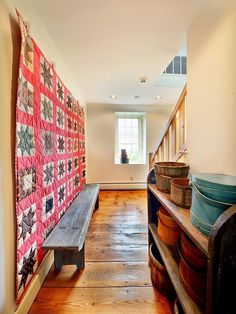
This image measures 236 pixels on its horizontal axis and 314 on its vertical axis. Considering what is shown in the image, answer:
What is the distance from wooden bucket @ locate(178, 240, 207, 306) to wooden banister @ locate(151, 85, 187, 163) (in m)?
1.02

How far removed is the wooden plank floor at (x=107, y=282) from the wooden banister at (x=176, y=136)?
106 cm

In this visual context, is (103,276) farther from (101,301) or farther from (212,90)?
(212,90)

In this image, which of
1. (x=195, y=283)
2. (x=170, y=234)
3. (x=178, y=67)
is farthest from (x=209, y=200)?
(x=178, y=67)

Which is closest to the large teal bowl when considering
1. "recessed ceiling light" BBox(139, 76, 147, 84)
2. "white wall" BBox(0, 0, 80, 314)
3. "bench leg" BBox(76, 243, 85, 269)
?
"white wall" BBox(0, 0, 80, 314)

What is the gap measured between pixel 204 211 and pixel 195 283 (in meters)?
0.40

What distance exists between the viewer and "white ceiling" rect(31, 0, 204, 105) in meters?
1.44

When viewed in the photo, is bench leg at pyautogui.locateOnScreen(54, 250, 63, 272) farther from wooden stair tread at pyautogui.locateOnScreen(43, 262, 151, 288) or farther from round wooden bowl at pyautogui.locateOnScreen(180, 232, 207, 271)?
round wooden bowl at pyautogui.locateOnScreen(180, 232, 207, 271)

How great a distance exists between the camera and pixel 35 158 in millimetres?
1381

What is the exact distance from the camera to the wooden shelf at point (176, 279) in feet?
2.73

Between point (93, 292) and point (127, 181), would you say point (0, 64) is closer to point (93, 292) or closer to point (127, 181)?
point (93, 292)

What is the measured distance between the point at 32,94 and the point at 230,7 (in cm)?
133

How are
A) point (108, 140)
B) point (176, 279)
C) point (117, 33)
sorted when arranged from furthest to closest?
point (108, 140), point (117, 33), point (176, 279)

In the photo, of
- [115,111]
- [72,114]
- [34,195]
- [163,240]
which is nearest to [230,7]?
[163,240]

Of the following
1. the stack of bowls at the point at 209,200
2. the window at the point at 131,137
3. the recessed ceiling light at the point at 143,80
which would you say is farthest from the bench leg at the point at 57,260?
the window at the point at 131,137
